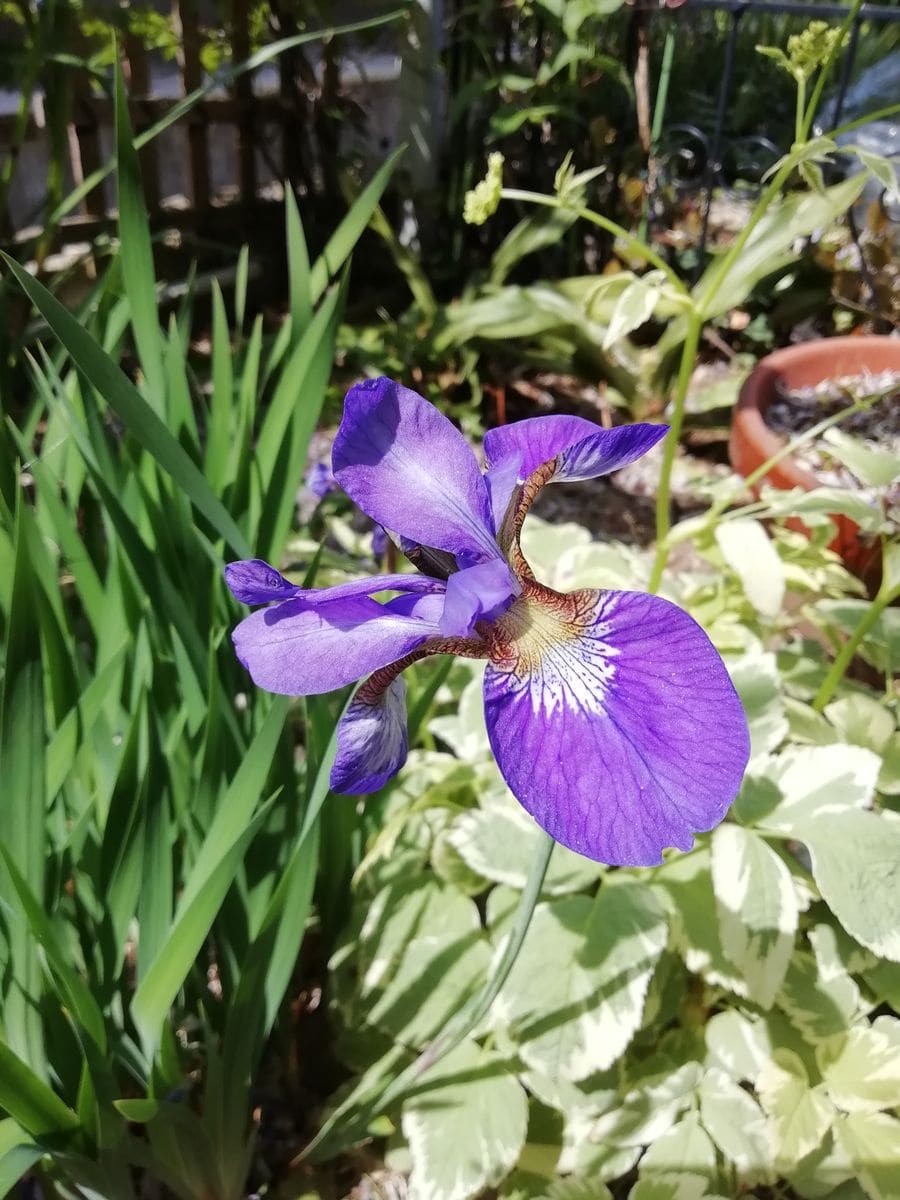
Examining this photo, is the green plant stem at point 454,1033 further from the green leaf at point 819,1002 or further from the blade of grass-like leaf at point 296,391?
the blade of grass-like leaf at point 296,391

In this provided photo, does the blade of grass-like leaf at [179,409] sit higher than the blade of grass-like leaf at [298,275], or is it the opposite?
the blade of grass-like leaf at [298,275]

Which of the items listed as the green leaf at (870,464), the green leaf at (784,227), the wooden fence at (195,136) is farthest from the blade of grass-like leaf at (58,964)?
the wooden fence at (195,136)

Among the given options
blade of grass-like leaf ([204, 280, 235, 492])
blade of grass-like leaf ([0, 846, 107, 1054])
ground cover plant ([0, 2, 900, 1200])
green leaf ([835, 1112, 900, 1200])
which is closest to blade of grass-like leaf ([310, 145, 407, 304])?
ground cover plant ([0, 2, 900, 1200])

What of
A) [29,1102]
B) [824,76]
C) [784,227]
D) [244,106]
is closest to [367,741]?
[29,1102]

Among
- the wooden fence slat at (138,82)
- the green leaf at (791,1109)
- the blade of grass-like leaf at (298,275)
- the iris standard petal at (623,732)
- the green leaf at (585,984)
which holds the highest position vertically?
the wooden fence slat at (138,82)

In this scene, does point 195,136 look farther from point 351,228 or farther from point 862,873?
point 862,873
